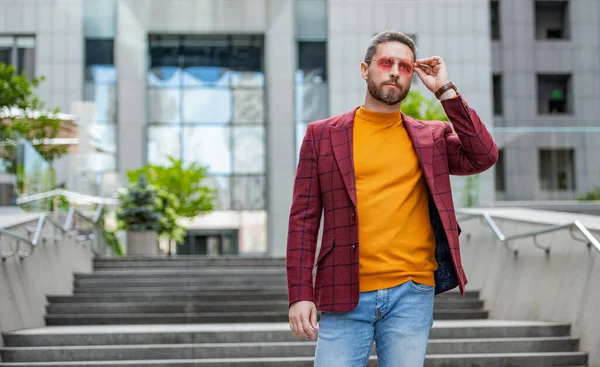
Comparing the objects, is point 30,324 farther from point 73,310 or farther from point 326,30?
point 326,30

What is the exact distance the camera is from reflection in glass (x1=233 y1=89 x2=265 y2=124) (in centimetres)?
2772

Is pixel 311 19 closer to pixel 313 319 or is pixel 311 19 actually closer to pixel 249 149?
pixel 249 149

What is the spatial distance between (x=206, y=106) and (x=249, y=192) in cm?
291

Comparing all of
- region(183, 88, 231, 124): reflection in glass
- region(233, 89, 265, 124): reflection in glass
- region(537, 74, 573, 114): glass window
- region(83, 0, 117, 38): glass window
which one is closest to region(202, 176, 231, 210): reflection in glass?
region(183, 88, 231, 124): reflection in glass

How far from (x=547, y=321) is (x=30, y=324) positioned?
216 inches

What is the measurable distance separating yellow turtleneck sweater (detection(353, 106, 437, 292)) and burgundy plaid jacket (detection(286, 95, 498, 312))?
4 cm

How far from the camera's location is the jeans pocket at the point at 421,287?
10.2 ft

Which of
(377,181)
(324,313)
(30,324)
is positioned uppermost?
(377,181)

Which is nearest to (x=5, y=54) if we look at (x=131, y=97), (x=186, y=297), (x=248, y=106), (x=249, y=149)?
(x=131, y=97)

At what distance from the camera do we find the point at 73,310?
10.9 metres

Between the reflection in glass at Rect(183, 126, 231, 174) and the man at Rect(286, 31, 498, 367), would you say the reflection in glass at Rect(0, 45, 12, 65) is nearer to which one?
the reflection in glass at Rect(183, 126, 231, 174)

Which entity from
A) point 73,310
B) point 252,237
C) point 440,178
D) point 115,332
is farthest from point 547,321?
point 252,237

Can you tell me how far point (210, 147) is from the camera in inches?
1086

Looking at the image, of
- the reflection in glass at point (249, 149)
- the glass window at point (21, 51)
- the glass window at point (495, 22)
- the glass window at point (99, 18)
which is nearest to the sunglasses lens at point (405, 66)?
the reflection in glass at point (249, 149)
